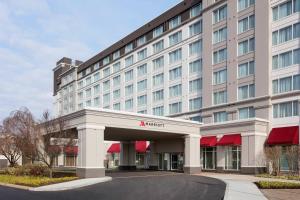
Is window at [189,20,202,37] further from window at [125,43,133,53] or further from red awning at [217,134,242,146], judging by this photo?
window at [125,43,133,53]

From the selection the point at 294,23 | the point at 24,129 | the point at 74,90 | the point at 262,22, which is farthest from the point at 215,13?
the point at 74,90

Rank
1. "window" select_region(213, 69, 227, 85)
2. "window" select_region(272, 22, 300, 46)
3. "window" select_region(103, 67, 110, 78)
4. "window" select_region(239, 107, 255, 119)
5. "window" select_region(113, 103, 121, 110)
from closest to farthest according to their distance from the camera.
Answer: "window" select_region(272, 22, 300, 46) < "window" select_region(239, 107, 255, 119) < "window" select_region(213, 69, 227, 85) < "window" select_region(113, 103, 121, 110) < "window" select_region(103, 67, 110, 78)

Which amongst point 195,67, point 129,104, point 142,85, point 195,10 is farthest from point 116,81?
point 195,10

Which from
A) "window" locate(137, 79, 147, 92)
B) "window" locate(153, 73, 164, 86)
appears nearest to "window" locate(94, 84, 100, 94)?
"window" locate(137, 79, 147, 92)

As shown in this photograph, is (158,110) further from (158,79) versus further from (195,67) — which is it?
(195,67)

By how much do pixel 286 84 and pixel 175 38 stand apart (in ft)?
81.2

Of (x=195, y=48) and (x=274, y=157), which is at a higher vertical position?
(x=195, y=48)

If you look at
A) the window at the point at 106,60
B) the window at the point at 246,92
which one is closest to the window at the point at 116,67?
the window at the point at 106,60

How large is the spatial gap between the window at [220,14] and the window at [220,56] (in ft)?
14.6

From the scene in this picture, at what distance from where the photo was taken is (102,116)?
124ft

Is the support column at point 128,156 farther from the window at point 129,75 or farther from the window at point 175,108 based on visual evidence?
the window at point 129,75

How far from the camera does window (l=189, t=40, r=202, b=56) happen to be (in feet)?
199

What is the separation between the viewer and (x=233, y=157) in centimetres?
4931

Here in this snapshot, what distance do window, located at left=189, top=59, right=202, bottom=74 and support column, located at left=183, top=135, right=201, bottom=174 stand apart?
15.3 m
